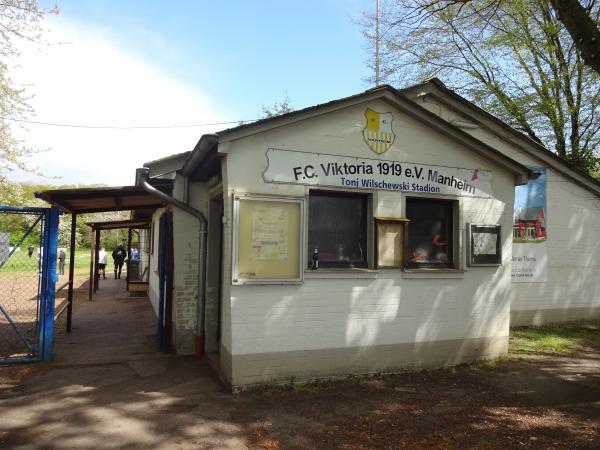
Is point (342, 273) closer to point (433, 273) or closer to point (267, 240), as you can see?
point (267, 240)

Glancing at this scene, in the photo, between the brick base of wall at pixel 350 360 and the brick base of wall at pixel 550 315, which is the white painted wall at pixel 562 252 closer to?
the brick base of wall at pixel 550 315

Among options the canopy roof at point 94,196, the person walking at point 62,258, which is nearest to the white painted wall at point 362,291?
the canopy roof at point 94,196

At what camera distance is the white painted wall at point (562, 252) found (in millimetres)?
10469

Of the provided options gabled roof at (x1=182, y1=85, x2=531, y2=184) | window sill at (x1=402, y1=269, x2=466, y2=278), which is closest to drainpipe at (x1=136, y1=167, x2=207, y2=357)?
gabled roof at (x1=182, y1=85, x2=531, y2=184)

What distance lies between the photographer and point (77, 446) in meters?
4.05

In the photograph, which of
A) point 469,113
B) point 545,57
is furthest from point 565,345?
point 545,57

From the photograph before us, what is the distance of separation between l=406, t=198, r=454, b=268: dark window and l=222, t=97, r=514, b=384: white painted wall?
23 centimetres

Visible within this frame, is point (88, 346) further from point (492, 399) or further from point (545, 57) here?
point (545, 57)

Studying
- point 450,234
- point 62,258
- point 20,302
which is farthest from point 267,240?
point 62,258

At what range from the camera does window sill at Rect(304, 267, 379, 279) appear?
5.83m

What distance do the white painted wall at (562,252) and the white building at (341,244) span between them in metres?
3.80

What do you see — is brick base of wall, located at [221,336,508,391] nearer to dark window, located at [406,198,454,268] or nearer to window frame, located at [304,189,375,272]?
window frame, located at [304,189,375,272]

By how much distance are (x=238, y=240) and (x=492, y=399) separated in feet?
11.8

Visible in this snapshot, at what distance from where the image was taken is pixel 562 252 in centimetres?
1095
